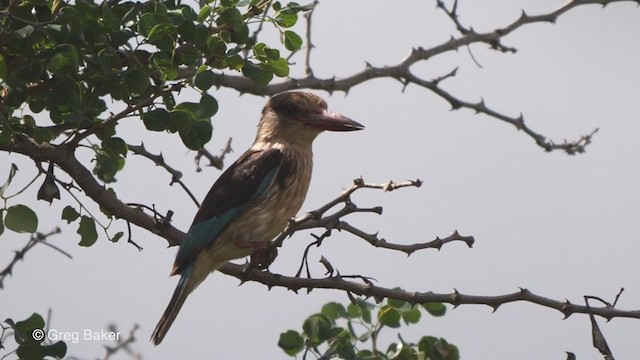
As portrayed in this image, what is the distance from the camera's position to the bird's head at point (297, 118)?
4828 mm

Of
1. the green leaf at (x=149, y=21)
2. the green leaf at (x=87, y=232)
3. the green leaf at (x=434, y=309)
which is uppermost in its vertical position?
the green leaf at (x=149, y=21)

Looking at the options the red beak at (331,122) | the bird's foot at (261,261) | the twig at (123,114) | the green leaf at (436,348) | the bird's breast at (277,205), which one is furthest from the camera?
the red beak at (331,122)

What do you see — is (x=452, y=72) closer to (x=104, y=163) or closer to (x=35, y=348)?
(x=104, y=163)

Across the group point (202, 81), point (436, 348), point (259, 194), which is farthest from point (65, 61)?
point (259, 194)

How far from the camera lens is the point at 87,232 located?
3.60 m

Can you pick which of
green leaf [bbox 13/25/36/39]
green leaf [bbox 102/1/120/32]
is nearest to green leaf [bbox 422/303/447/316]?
green leaf [bbox 102/1/120/32]

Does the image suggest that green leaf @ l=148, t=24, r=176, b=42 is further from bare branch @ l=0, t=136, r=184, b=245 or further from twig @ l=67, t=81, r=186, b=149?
bare branch @ l=0, t=136, r=184, b=245

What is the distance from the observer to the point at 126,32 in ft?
10.1

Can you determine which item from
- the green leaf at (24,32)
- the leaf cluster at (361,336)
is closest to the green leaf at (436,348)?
the leaf cluster at (361,336)

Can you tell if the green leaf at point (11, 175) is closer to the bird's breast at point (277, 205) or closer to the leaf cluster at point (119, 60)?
the leaf cluster at point (119, 60)

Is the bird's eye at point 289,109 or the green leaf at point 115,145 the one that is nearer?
the green leaf at point 115,145

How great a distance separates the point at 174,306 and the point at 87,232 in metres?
0.71

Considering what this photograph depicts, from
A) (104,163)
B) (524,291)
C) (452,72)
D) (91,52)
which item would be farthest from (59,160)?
(452,72)

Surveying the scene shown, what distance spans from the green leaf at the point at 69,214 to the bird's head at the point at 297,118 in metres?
1.42
